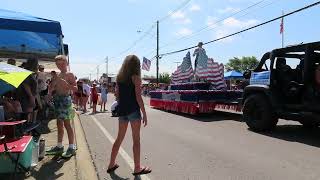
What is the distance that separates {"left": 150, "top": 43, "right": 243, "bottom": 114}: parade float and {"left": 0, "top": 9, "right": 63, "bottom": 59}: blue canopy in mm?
5316

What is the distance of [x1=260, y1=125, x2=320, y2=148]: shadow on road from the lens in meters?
10.0

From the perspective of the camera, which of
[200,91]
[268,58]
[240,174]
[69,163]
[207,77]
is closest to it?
[240,174]

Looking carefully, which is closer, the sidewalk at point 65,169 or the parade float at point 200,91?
the sidewalk at point 65,169

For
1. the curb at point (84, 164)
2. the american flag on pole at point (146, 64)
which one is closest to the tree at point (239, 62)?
the american flag on pole at point (146, 64)

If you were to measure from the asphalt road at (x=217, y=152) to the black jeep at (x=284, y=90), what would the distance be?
1.42ft

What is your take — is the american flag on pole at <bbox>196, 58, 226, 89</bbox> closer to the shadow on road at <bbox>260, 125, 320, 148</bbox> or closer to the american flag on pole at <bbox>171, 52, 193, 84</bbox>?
the american flag on pole at <bbox>171, 52, 193, 84</bbox>

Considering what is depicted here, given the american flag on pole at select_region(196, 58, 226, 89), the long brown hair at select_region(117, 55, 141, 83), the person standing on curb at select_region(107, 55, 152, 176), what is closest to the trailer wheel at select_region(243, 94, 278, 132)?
the american flag on pole at select_region(196, 58, 226, 89)

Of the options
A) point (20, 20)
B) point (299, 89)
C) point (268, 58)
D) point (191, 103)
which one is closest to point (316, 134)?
point (299, 89)

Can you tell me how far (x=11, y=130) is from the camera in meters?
6.31

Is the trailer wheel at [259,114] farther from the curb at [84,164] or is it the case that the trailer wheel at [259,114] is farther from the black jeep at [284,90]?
the curb at [84,164]

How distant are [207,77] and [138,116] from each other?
11124 millimetres

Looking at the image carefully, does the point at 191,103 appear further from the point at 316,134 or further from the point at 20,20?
the point at 20,20

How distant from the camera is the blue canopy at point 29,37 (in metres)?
9.26

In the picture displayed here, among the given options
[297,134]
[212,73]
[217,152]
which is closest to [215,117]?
[212,73]
